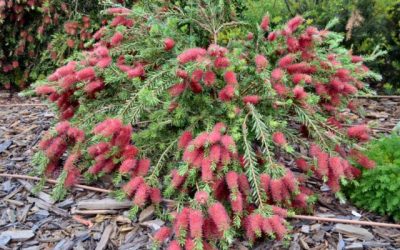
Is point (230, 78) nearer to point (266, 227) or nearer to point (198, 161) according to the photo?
point (198, 161)

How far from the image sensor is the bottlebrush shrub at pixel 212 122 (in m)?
2.17

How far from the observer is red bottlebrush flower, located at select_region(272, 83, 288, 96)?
2406mm

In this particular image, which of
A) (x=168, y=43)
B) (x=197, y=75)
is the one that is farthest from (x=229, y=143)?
(x=168, y=43)

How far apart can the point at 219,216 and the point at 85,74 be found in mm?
1146

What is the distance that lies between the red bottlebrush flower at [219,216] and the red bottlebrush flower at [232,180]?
0.41 feet

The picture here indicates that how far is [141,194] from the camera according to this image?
2262mm

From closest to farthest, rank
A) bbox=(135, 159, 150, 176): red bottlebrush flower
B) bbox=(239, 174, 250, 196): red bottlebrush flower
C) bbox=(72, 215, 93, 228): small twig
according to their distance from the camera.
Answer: bbox=(239, 174, 250, 196): red bottlebrush flower
bbox=(135, 159, 150, 176): red bottlebrush flower
bbox=(72, 215, 93, 228): small twig

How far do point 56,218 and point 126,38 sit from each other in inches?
48.6

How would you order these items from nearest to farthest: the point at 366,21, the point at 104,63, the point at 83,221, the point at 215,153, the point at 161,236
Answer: the point at 161,236 < the point at 215,153 < the point at 83,221 < the point at 104,63 < the point at 366,21

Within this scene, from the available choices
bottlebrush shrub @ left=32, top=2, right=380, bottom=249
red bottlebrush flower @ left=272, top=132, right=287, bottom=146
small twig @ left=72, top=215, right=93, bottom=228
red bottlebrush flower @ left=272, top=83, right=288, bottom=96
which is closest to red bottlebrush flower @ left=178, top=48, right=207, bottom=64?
bottlebrush shrub @ left=32, top=2, right=380, bottom=249

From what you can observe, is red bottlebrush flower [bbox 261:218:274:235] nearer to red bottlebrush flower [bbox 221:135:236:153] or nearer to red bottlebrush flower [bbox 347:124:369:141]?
red bottlebrush flower [bbox 221:135:236:153]

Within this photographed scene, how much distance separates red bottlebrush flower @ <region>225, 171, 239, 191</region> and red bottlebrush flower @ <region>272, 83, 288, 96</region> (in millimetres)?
522

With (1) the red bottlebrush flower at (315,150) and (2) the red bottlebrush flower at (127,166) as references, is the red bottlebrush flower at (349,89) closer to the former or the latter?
(1) the red bottlebrush flower at (315,150)

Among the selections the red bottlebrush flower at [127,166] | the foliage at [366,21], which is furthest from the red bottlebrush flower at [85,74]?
→ the foliage at [366,21]
